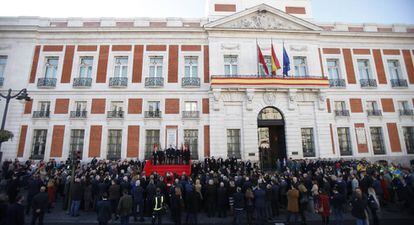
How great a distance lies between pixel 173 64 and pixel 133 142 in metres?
7.75

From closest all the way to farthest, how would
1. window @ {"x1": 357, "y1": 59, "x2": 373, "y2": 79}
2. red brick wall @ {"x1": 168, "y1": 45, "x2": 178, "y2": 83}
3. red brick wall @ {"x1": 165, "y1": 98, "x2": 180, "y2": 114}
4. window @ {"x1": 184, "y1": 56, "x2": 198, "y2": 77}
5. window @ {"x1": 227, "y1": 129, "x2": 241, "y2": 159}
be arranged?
window @ {"x1": 227, "y1": 129, "x2": 241, "y2": 159}
red brick wall @ {"x1": 165, "y1": 98, "x2": 180, "y2": 114}
red brick wall @ {"x1": 168, "y1": 45, "x2": 178, "y2": 83}
window @ {"x1": 184, "y1": 56, "x2": 198, "y2": 77}
window @ {"x1": 357, "y1": 59, "x2": 373, "y2": 79}

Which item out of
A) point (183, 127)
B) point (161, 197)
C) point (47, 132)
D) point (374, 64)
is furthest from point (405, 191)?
point (47, 132)

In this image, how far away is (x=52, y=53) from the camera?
20.8 m

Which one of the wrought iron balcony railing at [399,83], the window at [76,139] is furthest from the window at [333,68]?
the window at [76,139]

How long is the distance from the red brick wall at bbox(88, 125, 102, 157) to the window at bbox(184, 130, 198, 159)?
23.4 ft

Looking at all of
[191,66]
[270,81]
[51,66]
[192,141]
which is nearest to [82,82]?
Result: [51,66]

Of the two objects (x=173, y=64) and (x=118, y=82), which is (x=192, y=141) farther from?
(x=118, y=82)

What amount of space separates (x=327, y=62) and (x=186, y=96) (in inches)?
554

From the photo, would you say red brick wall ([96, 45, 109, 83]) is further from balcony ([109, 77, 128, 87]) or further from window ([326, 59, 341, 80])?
window ([326, 59, 341, 80])

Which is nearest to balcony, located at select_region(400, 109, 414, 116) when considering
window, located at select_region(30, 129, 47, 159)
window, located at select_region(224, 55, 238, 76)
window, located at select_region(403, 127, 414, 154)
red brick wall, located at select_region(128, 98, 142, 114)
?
window, located at select_region(403, 127, 414, 154)

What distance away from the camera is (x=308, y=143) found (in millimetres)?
19891

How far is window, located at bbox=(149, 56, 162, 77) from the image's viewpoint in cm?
2100

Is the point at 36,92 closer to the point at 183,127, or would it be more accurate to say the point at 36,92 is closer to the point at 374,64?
the point at 183,127

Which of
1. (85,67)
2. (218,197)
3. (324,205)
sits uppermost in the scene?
(85,67)
